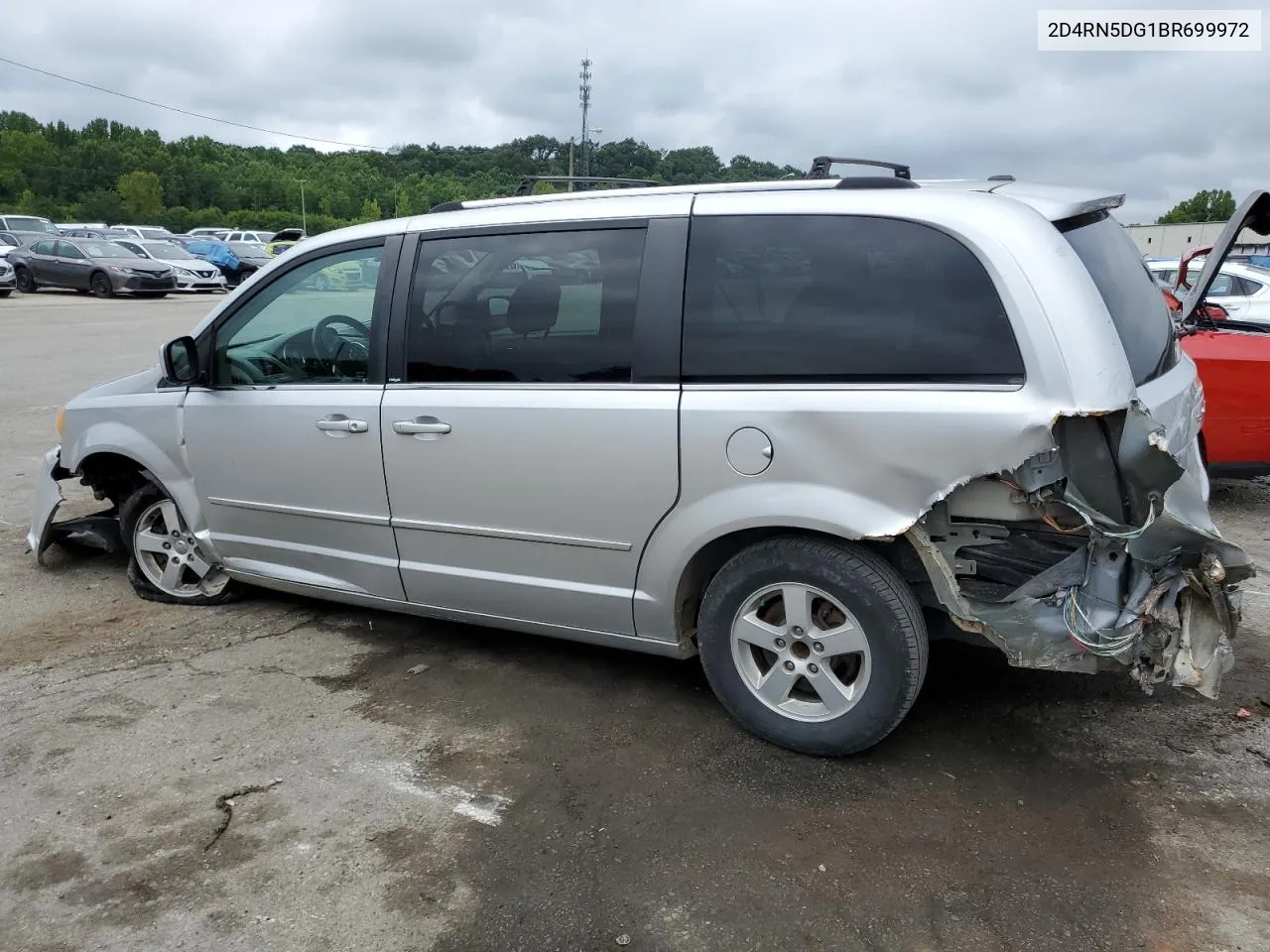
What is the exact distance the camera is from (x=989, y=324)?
2881 millimetres

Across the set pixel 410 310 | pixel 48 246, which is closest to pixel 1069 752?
pixel 410 310

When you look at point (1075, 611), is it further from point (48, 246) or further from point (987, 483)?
point (48, 246)

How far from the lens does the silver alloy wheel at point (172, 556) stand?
4734 mm

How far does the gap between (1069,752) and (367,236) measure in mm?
3293

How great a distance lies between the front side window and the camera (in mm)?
4008

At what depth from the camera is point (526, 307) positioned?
362 centimetres

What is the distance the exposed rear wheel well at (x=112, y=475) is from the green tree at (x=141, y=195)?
7289 cm

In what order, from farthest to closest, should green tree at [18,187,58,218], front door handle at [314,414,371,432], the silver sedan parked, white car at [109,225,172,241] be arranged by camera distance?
green tree at [18,187,58,218] → white car at [109,225,172,241] → the silver sedan parked → front door handle at [314,414,371,432]

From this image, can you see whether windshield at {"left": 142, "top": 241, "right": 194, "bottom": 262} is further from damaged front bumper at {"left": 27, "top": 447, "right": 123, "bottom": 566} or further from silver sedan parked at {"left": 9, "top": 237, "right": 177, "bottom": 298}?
damaged front bumper at {"left": 27, "top": 447, "right": 123, "bottom": 566}

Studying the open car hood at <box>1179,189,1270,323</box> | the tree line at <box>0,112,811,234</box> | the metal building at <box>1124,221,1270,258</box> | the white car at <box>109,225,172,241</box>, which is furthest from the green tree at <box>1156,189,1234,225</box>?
the open car hood at <box>1179,189,1270,323</box>

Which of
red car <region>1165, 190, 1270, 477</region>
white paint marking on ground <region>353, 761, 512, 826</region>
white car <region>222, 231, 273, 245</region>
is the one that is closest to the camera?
white paint marking on ground <region>353, 761, 512, 826</region>

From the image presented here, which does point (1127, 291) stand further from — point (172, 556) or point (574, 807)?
point (172, 556)

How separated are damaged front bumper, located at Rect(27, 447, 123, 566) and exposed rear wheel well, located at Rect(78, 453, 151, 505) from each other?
0.17m

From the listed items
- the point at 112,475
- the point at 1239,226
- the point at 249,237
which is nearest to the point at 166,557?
the point at 112,475
